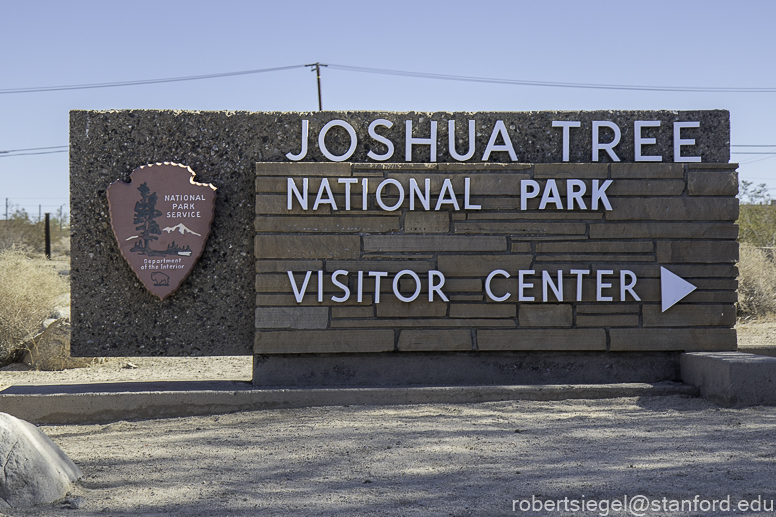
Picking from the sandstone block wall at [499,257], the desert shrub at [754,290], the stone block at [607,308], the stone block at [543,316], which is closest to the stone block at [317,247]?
→ the sandstone block wall at [499,257]

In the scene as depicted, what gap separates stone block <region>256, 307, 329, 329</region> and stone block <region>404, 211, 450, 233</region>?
0.95 metres

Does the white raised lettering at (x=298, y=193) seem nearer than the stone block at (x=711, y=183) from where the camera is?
Yes

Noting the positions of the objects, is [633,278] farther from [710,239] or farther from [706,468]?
[706,468]

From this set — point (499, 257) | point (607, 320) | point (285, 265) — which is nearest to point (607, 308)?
point (607, 320)

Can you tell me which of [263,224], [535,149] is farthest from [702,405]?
[263,224]

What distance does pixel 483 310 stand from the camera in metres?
5.44

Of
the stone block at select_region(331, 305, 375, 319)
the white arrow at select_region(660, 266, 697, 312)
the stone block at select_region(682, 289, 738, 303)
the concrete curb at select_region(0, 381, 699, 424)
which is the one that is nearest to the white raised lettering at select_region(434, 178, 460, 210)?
the stone block at select_region(331, 305, 375, 319)

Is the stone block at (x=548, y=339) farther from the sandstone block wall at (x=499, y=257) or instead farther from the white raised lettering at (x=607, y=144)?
the white raised lettering at (x=607, y=144)

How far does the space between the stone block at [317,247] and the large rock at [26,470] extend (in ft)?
7.72

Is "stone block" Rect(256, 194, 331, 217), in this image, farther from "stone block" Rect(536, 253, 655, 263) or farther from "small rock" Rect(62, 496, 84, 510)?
"small rock" Rect(62, 496, 84, 510)

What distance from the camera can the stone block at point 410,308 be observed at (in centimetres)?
539

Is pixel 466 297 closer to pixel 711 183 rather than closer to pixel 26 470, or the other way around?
pixel 711 183

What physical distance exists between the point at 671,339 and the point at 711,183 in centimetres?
131

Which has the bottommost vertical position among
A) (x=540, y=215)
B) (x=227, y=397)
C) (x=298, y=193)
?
(x=227, y=397)
